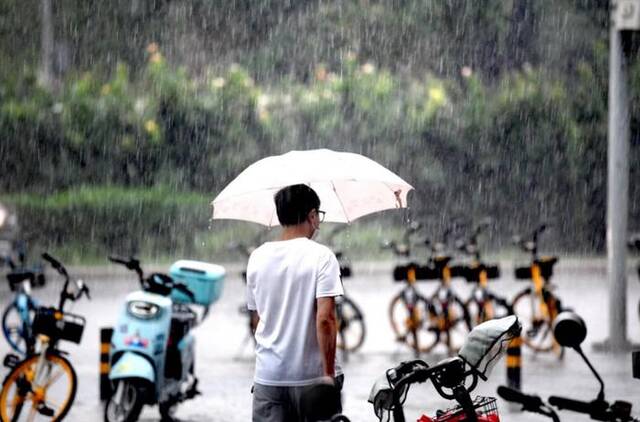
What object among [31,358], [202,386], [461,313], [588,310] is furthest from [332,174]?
[588,310]

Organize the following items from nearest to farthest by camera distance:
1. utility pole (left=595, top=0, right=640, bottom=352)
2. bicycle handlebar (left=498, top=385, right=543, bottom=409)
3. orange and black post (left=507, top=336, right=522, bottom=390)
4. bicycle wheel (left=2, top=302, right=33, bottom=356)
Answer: bicycle handlebar (left=498, top=385, right=543, bottom=409) < orange and black post (left=507, top=336, right=522, bottom=390) < bicycle wheel (left=2, top=302, right=33, bottom=356) < utility pole (left=595, top=0, right=640, bottom=352)

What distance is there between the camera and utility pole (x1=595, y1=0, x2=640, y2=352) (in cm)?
1298

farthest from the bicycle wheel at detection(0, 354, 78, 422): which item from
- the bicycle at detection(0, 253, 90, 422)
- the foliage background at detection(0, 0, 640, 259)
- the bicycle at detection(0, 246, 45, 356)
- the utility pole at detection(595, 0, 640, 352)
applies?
the foliage background at detection(0, 0, 640, 259)

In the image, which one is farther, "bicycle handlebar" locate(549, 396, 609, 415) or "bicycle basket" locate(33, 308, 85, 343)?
"bicycle basket" locate(33, 308, 85, 343)

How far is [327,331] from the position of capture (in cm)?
509

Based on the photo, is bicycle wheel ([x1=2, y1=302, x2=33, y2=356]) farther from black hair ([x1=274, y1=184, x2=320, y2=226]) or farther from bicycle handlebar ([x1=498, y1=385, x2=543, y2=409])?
bicycle handlebar ([x1=498, y1=385, x2=543, y2=409])

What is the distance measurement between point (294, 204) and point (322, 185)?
1474 mm

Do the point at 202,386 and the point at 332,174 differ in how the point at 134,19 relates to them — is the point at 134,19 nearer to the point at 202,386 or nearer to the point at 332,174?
the point at 202,386

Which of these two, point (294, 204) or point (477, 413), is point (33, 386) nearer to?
point (294, 204)

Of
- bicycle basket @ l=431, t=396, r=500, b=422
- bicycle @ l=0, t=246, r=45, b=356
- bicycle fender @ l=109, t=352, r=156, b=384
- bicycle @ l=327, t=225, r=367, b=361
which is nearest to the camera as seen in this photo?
bicycle basket @ l=431, t=396, r=500, b=422

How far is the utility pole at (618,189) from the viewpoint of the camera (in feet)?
42.6

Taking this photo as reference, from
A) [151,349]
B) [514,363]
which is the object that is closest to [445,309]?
[514,363]

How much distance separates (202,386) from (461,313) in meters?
3.16

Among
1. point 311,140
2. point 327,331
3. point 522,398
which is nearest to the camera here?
point 522,398
